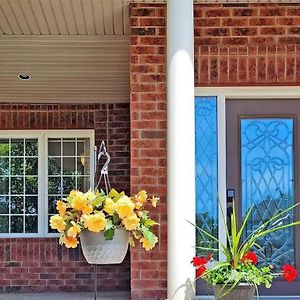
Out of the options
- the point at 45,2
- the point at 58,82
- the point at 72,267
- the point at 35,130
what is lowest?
the point at 72,267

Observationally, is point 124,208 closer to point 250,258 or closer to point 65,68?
point 250,258

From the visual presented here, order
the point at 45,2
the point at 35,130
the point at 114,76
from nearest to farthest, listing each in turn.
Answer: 1. the point at 45,2
2. the point at 114,76
3. the point at 35,130

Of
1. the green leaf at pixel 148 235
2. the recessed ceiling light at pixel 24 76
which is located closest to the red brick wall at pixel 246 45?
the green leaf at pixel 148 235

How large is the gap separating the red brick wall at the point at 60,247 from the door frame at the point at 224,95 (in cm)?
254

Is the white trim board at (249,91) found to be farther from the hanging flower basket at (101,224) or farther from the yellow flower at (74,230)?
the yellow flower at (74,230)

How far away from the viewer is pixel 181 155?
5629 millimetres

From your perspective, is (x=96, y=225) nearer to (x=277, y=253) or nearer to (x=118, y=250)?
(x=118, y=250)

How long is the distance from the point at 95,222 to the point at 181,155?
4.62 feet

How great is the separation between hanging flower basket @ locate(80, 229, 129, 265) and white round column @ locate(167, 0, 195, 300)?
1.02 m

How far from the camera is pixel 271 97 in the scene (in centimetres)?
650

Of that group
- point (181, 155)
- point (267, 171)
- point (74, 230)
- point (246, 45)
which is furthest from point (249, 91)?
point (74, 230)

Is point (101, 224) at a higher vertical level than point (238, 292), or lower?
higher

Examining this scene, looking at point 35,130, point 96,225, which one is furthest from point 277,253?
point 35,130

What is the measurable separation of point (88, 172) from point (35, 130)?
960 millimetres
